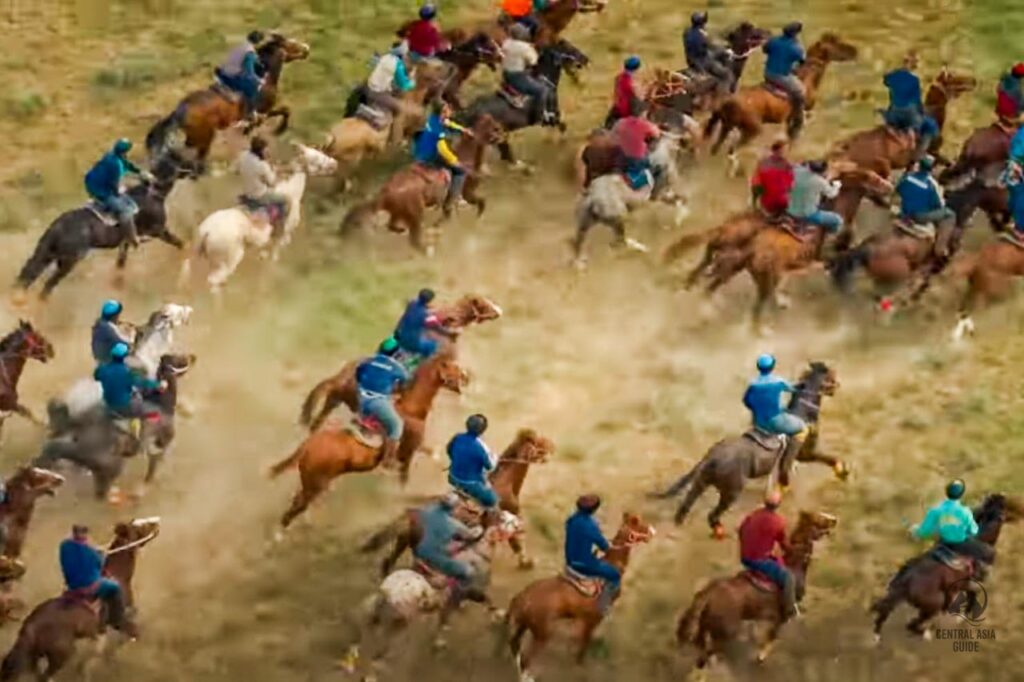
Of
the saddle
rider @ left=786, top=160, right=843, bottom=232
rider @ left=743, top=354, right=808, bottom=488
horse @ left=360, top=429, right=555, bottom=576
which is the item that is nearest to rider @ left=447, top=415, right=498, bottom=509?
horse @ left=360, top=429, right=555, bottom=576

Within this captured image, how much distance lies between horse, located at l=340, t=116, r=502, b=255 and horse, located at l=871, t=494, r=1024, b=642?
7.78 meters

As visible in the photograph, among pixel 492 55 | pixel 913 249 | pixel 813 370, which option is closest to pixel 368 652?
pixel 813 370

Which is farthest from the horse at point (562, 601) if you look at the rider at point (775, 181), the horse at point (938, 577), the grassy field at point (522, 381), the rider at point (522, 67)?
the rider at point (522, 67)

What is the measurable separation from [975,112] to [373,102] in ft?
28.1

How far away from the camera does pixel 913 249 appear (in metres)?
19.8

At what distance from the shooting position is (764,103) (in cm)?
2223

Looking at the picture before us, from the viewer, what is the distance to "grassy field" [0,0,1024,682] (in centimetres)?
1648

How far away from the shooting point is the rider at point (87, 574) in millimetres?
15156

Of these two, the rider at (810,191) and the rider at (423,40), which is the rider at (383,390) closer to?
the rider at (810,191)

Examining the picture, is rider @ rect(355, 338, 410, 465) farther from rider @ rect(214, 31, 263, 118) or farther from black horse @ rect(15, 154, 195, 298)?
rider @ rect(214, 31, 263, 118)

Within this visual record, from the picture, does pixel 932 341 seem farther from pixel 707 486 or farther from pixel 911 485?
pixel 707 486

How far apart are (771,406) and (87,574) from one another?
22.3 feet

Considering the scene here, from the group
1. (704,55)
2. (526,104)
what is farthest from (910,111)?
(526,104)

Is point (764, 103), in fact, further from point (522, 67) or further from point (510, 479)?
point (510, 479)
